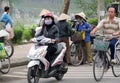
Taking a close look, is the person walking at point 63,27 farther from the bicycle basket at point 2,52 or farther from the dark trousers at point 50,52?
the dark trousers at point 50,52

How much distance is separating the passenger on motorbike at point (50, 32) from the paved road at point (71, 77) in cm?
93

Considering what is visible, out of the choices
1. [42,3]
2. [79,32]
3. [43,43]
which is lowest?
[42,3]

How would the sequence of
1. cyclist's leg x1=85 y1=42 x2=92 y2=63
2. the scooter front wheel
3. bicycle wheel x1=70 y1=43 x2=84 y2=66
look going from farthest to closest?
1. cyclist's leg x1=85 y1=42 x2=92 y2=63
2. bicycle wheel x1=70 y1=43 x2=84 y2=66
3. the scooter front wheel

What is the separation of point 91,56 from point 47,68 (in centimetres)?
449

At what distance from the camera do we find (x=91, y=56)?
14.7 metres

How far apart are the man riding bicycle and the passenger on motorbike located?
1018 millimetres

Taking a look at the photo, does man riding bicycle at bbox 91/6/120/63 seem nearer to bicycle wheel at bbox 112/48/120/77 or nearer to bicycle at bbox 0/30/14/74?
bicycle wheel at bbox 112/48/120/77

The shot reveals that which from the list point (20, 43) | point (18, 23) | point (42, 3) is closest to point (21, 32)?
point (20, 43)

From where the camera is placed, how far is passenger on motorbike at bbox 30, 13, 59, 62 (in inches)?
419

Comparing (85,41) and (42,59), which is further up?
(42,59)

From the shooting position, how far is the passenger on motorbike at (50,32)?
34.9 ft

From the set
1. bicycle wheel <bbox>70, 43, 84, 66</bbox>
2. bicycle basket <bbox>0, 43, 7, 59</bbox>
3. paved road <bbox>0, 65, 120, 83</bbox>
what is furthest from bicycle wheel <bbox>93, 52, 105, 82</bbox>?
bicycle wheel <bbox>70, 43, 84, 66</bbox>

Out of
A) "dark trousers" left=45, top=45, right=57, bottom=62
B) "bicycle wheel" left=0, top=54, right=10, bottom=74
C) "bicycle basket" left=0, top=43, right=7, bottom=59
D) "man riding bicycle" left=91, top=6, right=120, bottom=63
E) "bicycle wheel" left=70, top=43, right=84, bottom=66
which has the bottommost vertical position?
"bicycle wheel" left=70, top=43, right=84, bottom=66

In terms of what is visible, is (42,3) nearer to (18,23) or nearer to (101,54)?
(18,23)
